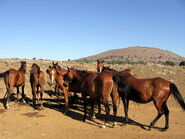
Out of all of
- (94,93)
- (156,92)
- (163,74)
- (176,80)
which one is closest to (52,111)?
(94,93)

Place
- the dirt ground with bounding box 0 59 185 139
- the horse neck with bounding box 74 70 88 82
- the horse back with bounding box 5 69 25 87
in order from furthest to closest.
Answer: the horse back with bounding box 5 69 25 87 → the horse neck with bounding box 74 70 88 82 → the dirt ground with bounding box 0 59 185 139

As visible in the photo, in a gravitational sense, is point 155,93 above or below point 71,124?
above

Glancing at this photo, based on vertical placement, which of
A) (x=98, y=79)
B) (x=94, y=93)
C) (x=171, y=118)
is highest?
(x=98, y=79)

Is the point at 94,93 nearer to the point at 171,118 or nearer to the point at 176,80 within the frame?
the point at 171,118

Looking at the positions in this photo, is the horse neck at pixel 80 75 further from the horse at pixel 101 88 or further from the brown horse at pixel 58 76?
the brown horse at pixel 58 76

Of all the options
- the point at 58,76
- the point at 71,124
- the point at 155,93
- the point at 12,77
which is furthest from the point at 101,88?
the point at 12,77

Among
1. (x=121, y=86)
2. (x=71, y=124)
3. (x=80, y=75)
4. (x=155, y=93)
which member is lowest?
(x=71, y=124)

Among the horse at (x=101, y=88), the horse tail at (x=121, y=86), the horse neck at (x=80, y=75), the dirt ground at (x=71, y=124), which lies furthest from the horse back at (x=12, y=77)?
the horse tail at (x=121, y=86)

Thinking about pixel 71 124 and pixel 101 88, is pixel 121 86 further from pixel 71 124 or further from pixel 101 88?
pixel 71 124

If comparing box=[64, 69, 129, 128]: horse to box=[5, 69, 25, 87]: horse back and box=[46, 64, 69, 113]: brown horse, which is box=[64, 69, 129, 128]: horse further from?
box=[5, 69, 25, 87]: horse back

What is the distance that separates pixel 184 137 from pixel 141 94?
6.81ft

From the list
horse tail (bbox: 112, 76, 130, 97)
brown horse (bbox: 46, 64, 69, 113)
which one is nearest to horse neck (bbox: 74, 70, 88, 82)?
brown horse (bbox: 46, 64, 69, 113)

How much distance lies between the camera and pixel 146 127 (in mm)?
8414

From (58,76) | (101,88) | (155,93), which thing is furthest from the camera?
(58,76)
